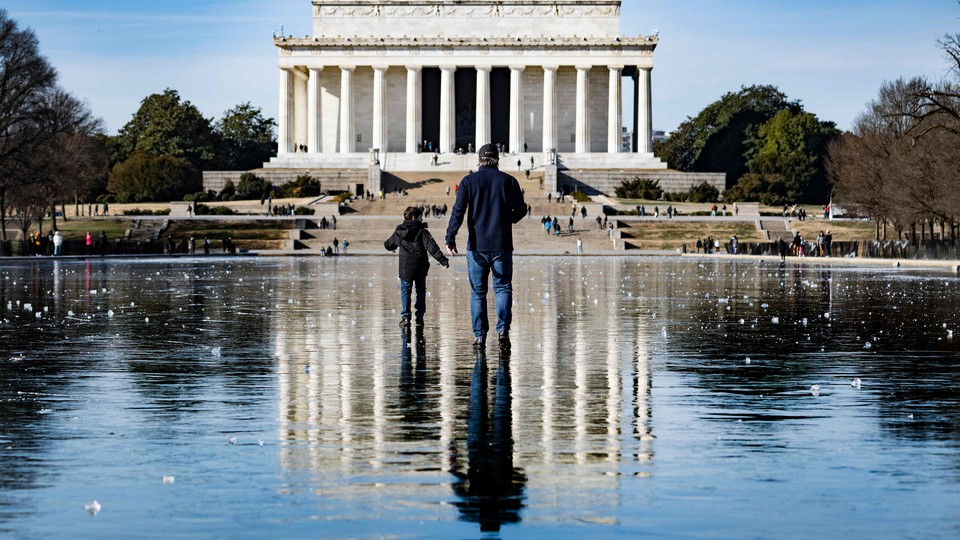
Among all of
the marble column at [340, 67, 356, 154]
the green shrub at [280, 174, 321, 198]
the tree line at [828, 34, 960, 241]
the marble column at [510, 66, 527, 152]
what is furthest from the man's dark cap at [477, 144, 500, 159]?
the marble column at [510, 66, 527, 152]

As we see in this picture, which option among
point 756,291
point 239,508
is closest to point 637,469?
point 239,508

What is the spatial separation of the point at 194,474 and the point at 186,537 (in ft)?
6.03

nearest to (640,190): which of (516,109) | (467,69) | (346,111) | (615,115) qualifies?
(615,115)

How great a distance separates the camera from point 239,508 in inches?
311

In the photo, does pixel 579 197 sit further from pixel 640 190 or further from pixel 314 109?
pixel 314 109

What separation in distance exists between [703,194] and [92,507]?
114608 millimetres

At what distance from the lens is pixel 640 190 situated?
12319 cm

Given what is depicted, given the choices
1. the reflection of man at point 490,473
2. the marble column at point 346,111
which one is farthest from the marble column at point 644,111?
the reflection of man at point 490,473

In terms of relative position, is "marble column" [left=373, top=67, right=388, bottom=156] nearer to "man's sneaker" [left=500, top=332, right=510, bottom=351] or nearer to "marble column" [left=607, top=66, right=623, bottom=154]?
"marble column" [left=607, top=66, right=623, bottom=154]

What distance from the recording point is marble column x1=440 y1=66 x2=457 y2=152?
141m

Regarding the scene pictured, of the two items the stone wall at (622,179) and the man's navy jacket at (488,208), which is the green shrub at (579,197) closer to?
the stone wall at (622,179)

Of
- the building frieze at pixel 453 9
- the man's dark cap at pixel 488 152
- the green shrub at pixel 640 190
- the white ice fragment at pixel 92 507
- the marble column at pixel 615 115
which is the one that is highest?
the building frieze at pixel 453 9

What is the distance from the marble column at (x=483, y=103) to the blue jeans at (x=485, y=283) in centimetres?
12238

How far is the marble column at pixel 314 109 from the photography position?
141000mm
